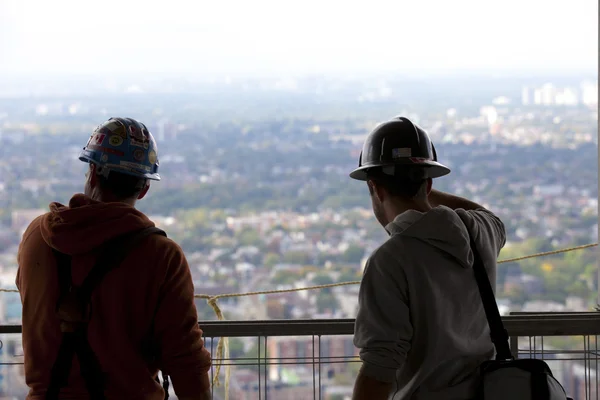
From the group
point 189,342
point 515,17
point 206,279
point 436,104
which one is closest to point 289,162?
point 436,104

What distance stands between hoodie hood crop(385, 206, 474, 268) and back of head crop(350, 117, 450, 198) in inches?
4.5

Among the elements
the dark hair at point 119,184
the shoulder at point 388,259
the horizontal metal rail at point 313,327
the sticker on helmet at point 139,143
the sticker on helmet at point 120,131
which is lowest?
the horizontal metal rail at point 313,327

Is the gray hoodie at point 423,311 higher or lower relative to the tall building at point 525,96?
lower

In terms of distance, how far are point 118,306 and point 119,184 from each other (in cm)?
43

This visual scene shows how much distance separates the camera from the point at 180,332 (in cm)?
239

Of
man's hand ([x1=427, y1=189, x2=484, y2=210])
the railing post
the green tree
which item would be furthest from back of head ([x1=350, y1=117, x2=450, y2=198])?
the green tree

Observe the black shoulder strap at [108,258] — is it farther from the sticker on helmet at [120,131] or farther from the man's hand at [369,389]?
the man's hand at [369,389]

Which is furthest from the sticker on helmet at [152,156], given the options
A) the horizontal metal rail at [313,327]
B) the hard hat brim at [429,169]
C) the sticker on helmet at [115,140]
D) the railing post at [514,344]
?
the railing post at [514,344]

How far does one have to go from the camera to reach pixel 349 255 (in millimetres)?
23547

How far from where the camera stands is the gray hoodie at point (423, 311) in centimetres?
223

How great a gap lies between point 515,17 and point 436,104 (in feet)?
105

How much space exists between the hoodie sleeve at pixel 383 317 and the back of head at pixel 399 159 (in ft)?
0.83

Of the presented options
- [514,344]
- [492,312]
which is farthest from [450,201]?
[514,344]

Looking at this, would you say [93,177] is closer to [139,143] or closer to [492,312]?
[139,143]
